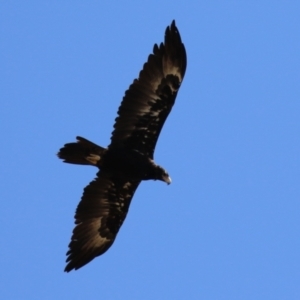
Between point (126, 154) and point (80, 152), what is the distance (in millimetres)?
886

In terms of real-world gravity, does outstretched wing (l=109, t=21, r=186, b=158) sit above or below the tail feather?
above

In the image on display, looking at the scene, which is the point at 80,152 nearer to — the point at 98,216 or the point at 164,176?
the point at 164,176

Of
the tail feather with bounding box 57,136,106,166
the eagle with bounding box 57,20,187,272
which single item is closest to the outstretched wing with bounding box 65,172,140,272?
the eagle with bounding box 57,20,187,272

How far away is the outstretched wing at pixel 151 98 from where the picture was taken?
47.6ft

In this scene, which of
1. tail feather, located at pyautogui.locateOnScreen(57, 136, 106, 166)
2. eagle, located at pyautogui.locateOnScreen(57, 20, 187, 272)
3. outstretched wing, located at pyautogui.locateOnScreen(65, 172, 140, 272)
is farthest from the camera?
outstretched wing, located at pyautogui.locateOnScreen(65, 172, 140, 272)

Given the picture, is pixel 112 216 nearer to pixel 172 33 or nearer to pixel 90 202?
pixel 90 202

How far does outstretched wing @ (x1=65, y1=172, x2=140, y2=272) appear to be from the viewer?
15.4m

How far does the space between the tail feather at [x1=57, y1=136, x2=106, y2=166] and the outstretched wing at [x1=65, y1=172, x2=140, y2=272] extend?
885 mm

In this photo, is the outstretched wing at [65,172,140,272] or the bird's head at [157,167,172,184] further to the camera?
the outstretched wing at [65,172,140,272]

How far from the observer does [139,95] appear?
14672mm

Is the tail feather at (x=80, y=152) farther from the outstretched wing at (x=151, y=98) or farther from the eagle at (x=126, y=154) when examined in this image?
the outstretched wing at (x=151, y=98)

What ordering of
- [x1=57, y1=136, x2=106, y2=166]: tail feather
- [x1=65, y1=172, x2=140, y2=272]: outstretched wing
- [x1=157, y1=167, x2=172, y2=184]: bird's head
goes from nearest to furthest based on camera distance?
[x1=57, y1=136, x2=106, y2=166]: tail feather < [x1=157, y1=167, x2=172, y2=184]: bird's head < [x1=65, y1=172, x2=140, y2=272]: outstretched wing

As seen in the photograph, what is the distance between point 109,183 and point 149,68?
2303mm

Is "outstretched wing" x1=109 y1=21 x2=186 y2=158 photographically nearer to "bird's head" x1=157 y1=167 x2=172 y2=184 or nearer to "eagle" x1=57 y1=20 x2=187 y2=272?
"eagle" x1=57 y1=20 x2=187 y2=272
